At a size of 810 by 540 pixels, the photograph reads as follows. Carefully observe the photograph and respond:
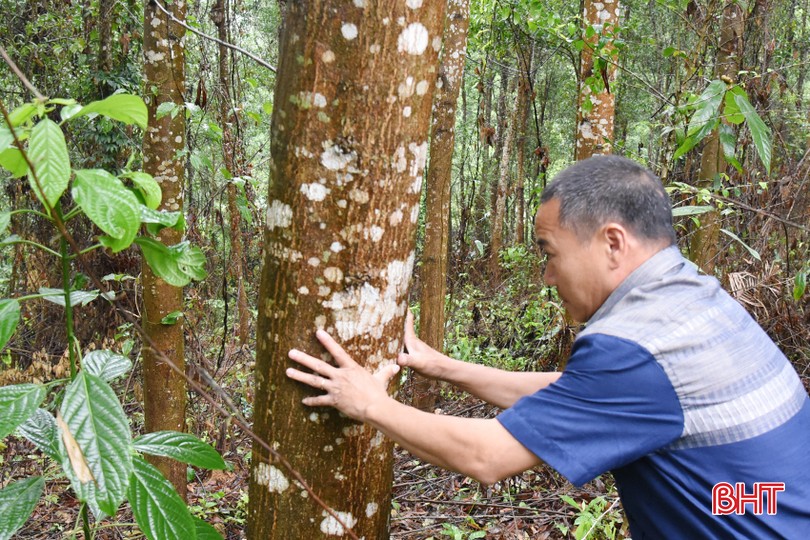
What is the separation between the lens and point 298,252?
1464 millimetres

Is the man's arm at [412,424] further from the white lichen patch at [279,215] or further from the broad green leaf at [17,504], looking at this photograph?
the broad green leaf at [17,504]

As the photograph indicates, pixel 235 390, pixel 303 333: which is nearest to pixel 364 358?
pixel 303 333

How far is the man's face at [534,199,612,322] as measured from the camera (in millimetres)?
1816

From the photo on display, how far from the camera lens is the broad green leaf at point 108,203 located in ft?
3.99

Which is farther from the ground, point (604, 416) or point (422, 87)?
point (422, 87)

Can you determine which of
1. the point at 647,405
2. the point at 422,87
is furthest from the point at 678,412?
the point at 422,87

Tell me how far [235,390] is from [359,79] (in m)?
4.92

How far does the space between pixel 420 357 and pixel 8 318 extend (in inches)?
48.3

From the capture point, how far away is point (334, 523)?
1.56 m

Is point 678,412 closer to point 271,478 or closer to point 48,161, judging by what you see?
point 271,478

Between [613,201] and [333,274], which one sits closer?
[333,274]

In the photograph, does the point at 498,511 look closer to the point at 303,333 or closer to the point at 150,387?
the point at 150,387

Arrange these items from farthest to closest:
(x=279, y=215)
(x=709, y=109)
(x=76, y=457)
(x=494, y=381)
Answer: (x=709, y=109) < (x=494, y=381) < (x=279, y=215) < (x=76, y=457)

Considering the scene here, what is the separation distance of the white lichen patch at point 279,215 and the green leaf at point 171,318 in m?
2.22
